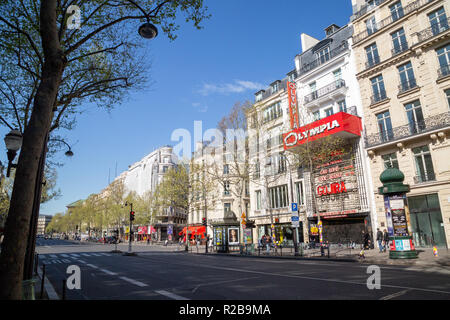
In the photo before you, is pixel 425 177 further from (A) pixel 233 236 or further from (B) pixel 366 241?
(A) pixel 233 236

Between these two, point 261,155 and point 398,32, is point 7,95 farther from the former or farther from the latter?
point 398,32

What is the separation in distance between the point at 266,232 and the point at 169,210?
33290 mm

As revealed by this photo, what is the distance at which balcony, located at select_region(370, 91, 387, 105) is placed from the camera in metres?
24.0

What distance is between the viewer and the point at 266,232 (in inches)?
1326

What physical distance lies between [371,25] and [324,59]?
17.3 feet

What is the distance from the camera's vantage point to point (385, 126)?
23.8 meters

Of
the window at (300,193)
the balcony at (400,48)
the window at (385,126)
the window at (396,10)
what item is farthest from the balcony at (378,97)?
the window at (300,193)

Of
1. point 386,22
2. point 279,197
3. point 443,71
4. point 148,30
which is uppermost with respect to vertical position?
point 386,22

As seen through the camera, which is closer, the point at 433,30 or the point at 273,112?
the point at 433,30

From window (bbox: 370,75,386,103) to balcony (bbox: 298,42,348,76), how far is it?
4770mm

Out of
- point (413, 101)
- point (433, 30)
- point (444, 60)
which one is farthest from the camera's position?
point (413, 101)

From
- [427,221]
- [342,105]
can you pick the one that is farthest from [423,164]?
[342,105]

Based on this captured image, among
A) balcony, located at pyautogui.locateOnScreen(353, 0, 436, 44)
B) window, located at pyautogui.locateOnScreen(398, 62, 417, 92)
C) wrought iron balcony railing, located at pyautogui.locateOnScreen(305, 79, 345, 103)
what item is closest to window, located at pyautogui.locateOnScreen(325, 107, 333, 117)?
wrought iron balcony railing, located at pyautogui.locateOnScreen(305, 79, 345, 103)
